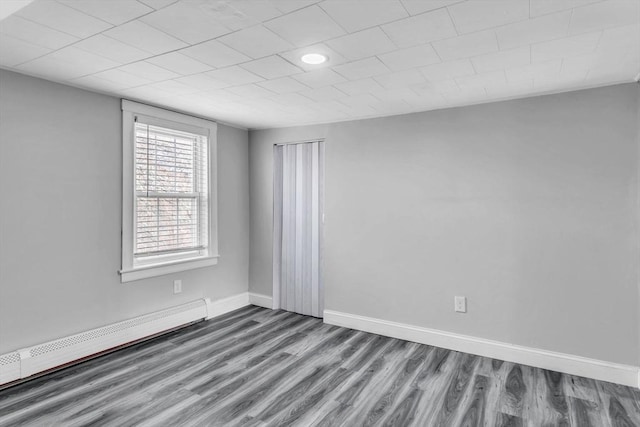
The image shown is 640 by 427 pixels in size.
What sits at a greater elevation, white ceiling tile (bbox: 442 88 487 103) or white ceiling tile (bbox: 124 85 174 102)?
white ceiling tile (bbox: 124 85 174 102)

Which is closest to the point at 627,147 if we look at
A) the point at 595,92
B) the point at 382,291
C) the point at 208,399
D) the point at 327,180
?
the point at 595,92

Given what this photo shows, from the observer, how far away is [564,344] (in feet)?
9.19

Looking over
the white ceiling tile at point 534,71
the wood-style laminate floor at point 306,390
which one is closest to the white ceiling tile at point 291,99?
the white ceiling tile at point 534,71

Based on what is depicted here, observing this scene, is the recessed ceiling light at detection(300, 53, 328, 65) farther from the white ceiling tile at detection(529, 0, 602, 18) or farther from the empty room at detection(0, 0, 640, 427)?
the white ceiling tile at detection(529, 0, 602, 18)

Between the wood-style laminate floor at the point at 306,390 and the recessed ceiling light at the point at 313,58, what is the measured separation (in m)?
2.21

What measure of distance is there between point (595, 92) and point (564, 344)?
195 cm

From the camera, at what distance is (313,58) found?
7.16 feet

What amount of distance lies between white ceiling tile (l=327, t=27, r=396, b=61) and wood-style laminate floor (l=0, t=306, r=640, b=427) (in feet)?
7.27

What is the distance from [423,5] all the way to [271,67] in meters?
1.08

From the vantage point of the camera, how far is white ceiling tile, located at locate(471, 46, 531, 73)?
6.84 feet

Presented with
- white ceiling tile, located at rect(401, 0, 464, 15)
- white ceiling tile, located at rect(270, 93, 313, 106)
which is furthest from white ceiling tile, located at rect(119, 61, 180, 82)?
white ceiling tile, located at rect(401, 0, 464, 15)

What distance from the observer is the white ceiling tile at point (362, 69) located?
2.24 meters

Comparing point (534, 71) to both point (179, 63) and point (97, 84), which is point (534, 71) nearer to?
point (179, 63)

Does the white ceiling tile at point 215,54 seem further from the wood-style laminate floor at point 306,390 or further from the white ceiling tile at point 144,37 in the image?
the wood-style laminate floor at point 306,390
